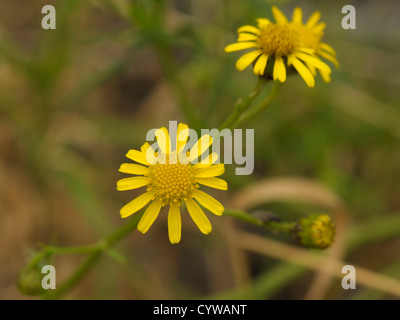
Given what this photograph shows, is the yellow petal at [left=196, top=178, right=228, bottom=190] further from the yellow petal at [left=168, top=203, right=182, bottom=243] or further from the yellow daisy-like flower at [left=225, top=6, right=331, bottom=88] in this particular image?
the yellow daisy-like flower at [left=225, top=6, right=331, bottom=88]

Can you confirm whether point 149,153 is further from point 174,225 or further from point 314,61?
point 314,61

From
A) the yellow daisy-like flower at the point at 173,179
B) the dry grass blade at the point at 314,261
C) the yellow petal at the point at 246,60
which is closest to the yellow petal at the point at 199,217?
the yellow daisy-like flower at the point at 173,179

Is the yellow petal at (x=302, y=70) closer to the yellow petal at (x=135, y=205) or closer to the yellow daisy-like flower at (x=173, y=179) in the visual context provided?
the yellow daisy-like flower at (x=173, y=179)

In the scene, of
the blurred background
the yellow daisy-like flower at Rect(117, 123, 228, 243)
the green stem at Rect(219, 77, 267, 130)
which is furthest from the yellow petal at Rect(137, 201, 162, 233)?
the blurred background

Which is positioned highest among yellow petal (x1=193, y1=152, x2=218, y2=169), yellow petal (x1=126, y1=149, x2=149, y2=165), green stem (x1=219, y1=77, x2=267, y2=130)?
green stem (x1=219, y1=77, x2=267, y2=130)

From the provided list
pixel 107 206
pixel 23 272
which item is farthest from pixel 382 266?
pixel 23 272

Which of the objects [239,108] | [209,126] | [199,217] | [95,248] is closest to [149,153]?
[199,217]

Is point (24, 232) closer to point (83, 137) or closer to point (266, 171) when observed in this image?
point (83, 137)
